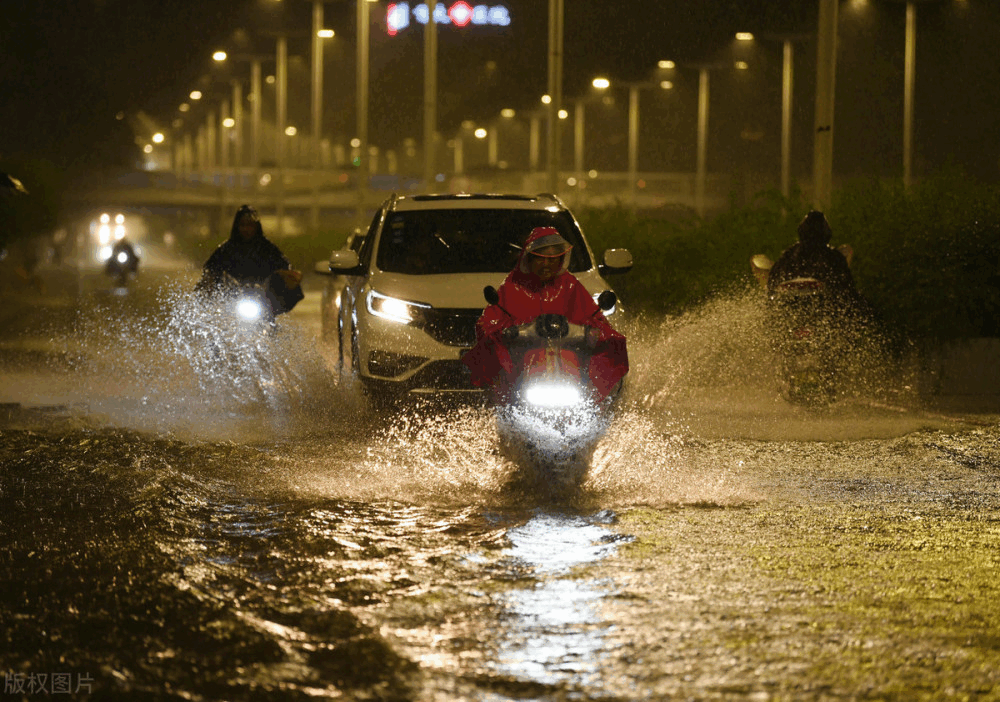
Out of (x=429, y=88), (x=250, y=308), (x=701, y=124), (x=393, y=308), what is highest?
(x=701, y=124)

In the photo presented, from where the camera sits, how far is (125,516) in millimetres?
7730

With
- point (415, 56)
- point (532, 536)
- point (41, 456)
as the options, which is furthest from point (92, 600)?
point (415, 56)

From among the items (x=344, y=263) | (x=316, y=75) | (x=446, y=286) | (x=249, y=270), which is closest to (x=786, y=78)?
(x=316, y=75)

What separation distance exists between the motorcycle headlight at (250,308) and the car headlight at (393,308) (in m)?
3.10

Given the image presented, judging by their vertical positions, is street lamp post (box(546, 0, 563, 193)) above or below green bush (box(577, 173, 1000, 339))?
above

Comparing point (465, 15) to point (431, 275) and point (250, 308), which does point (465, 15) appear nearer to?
point (250, 308)

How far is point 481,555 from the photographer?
6.84 metres

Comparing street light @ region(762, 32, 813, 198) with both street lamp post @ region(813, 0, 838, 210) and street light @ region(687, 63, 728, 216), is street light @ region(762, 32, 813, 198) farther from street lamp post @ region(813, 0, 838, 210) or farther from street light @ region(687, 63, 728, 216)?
street lamp post @ region(813, 0, 838, 210)

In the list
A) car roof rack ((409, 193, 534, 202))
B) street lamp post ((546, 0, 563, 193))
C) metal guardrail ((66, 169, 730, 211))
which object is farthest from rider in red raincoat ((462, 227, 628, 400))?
metal guardrail ((66, 169, 730, 211))

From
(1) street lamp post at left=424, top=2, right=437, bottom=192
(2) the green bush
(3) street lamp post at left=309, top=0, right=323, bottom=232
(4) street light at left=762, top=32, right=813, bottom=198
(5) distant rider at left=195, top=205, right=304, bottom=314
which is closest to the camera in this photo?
(2) the green bush

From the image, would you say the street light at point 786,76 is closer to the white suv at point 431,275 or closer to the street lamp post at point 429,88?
the street lamp post at point 429,88

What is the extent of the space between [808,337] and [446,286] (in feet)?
10.8

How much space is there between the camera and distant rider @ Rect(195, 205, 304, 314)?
1462 centimetres

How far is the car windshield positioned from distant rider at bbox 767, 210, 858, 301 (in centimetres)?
198
